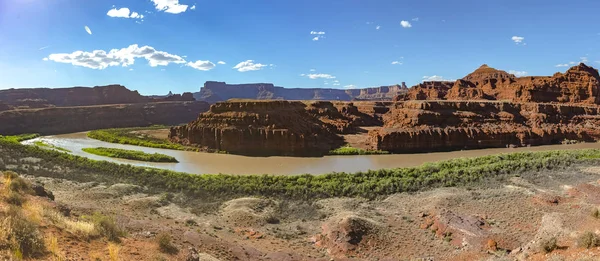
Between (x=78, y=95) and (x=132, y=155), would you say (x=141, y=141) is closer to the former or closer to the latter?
(x=132, y=155)

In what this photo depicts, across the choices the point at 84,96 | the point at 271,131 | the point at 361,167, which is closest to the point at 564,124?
the point at 361,167

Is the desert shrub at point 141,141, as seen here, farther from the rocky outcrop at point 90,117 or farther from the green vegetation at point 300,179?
the green vegetation at point 300,179

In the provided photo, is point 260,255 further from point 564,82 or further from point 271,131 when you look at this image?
point 564,82

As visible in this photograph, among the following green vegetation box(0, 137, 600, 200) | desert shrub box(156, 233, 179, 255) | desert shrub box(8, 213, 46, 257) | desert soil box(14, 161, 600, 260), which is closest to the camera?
desert shrub box(8, 213, 46, 257)

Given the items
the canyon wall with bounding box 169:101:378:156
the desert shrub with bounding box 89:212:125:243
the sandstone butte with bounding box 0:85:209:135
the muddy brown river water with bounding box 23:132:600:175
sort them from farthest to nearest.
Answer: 1. the sandstone butte with bounding box 0:85:209:135
2. the canyon wall with bounding box 169:101:378:156
3. the muddy brown river water with bounding box 23:132:600:175
4. the desert shrub with bounding box 89:212:125:243

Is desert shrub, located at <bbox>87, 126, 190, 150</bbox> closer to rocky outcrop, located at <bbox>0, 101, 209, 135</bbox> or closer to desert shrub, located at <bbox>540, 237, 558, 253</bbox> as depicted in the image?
rocky outcrop, located at <bbox>0, 101, 209, 135</bbox>

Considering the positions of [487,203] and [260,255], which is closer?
[260,255]

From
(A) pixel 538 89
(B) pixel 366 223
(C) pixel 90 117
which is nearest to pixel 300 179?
(B) pixel 366 223

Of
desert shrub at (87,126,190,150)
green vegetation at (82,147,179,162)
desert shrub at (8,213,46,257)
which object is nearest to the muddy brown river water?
green vegetation at (82,147,179,162)
